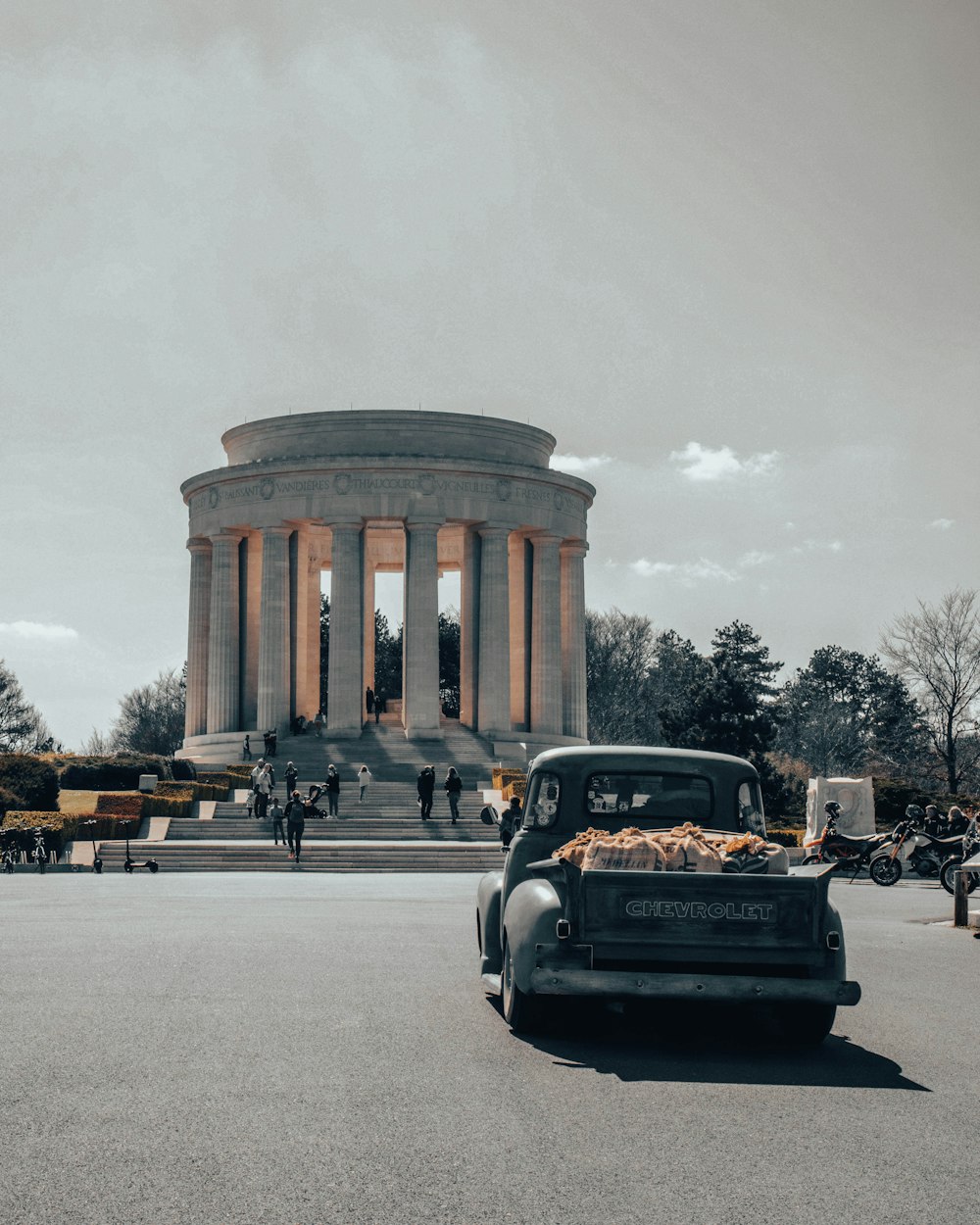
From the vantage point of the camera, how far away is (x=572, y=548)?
7281cm

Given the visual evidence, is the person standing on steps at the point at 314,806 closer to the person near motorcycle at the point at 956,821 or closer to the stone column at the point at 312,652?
the person near motorcycle at the point at 956,821

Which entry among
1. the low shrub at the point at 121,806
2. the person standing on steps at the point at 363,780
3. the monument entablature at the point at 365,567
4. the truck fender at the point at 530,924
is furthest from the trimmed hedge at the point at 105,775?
the truck fender at the point at 530,924

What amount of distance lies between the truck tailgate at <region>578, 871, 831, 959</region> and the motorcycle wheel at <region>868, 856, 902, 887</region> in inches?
947

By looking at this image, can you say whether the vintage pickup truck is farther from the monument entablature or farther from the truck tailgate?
the monument entablature

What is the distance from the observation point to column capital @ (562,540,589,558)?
72688 mm

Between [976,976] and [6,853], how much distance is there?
2722 centimetres

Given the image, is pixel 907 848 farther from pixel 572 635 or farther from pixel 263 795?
pixel 572 635

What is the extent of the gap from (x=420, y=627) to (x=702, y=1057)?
58.5 m

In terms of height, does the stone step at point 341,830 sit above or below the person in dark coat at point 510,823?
below

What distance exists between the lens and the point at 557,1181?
6492 millimetres

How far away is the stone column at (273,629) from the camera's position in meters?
68.3

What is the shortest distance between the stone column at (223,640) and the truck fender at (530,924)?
6109 centimetres

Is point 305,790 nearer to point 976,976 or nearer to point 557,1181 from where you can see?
point 976,976

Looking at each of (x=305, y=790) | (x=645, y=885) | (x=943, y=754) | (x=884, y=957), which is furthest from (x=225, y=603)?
(x=645, y=885)
